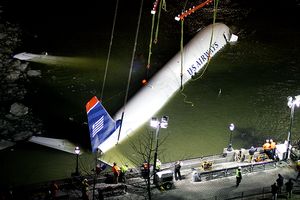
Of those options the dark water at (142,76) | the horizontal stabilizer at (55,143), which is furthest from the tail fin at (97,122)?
the horizontal stabilizer at (55,143)

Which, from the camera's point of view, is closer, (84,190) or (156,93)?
(84,190)

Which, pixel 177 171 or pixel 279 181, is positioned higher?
pixel 177 171

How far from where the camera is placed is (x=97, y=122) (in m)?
30.2

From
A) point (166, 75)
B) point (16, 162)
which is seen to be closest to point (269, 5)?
point (166, 75)

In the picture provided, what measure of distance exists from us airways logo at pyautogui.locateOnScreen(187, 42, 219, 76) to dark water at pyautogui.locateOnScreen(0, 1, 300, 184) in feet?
3.70

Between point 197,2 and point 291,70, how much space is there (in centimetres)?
2071

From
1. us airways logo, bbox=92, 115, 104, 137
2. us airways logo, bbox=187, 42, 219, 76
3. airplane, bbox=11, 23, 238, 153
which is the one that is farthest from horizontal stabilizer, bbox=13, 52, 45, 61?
us airways logo, bbox=92, 115, 104, 137

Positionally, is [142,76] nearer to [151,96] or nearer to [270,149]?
[151,96]

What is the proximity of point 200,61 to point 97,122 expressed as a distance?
17197 millimetres

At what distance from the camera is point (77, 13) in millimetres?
60688

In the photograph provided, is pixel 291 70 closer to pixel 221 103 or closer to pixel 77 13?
pixel 221 103

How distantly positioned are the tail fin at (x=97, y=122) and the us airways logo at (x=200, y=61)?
563 inches

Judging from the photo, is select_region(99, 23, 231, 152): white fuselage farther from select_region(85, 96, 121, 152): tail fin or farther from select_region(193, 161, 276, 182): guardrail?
select_region(193, 161, 276, 182): guardrail

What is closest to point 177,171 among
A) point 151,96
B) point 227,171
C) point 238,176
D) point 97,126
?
point 227,171
